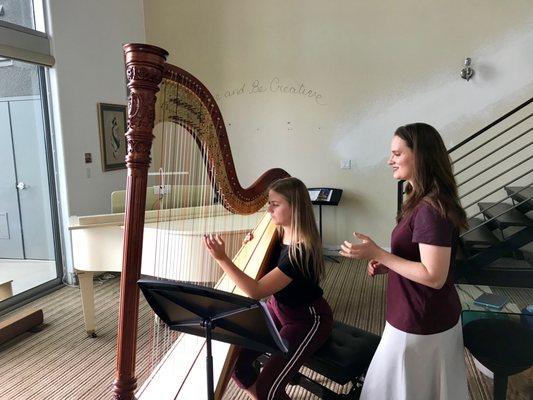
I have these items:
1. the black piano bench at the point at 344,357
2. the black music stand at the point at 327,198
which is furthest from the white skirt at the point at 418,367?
the black music stand at the point at 327,198

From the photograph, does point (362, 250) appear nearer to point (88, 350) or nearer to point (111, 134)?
point (88, 350)

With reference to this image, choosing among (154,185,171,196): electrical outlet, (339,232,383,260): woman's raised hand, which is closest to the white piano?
(154,185,171,196): electrical outlet

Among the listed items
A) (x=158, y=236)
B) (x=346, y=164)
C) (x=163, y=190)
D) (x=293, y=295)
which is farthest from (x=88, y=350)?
(x=346, y=164)

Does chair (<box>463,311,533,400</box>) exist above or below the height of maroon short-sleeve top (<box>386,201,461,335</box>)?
below

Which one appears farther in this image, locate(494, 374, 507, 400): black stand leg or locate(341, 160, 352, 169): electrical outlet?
locate(341, 160, 352, 169): electrical outlet

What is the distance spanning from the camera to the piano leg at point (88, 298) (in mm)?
3055

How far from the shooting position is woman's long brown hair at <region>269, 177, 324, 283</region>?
1729 mm

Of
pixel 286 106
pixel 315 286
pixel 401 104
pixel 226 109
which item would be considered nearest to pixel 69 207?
pixel 226 109

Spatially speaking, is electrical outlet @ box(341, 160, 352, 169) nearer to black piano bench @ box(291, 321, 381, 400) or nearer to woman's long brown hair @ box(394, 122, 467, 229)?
black piano bench @ box(291, 321, 381, 400)

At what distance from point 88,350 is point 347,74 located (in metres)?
3.97

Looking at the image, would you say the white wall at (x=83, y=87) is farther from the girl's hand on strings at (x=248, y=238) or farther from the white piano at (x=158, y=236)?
the girl's hand on strings at (x=248, y=238)

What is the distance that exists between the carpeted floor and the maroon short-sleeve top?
744mm

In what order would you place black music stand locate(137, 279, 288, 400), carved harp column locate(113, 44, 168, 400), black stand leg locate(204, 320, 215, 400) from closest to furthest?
carved harp column locate(113, 44, 168, 400), black music stand locate(137, 279, 288, 400), black stand leg locate(204, 320, 215, 400)

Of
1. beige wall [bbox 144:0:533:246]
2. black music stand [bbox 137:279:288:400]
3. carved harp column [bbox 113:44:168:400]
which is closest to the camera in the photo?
carved harp column [bbox 113:44:168:400]
